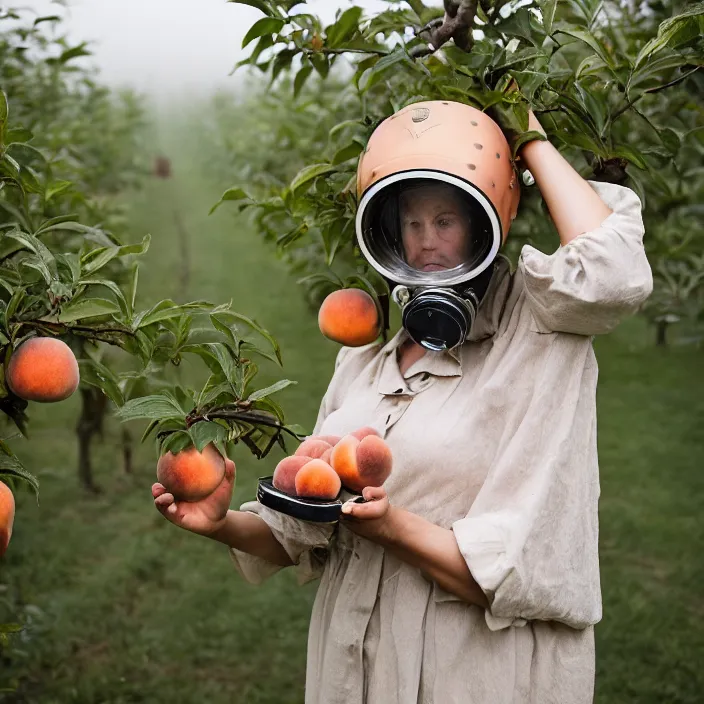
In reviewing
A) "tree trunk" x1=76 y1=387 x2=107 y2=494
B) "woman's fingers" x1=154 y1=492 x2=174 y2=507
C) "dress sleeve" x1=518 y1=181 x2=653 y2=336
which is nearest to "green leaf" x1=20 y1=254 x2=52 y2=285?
"woman's fingers" x1=154 y1=492 x2=174 y2=507

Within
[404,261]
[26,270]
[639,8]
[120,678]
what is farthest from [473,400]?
[120,678]

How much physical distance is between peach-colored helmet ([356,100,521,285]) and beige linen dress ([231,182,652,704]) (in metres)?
0.10

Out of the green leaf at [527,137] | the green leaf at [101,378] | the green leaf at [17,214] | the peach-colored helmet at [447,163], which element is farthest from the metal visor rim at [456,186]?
the green leaf at [17,214]

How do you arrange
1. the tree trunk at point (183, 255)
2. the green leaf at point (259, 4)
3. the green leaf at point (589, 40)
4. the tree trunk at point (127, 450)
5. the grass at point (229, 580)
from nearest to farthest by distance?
1. the green leaf at point (589, 40)
2. the green leaf at point (259, 4)
3. the grass at point (229, 580)
4. the tree trunk at point (127, 450)
5. the tree trunk at point (183, 255)

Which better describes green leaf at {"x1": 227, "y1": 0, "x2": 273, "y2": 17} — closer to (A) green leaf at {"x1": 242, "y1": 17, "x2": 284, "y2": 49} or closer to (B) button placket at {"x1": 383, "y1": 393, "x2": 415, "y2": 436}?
(A) green leaf at {"x1": 242, "y1": 17, "x2": 284, "y2": 49}

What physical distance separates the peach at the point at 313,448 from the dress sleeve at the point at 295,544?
20 cm

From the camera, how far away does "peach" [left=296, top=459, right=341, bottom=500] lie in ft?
4.29

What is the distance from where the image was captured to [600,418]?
242 inches

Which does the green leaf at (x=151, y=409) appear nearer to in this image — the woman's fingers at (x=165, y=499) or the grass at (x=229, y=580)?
the woman's fingers at (x=165, y=499)

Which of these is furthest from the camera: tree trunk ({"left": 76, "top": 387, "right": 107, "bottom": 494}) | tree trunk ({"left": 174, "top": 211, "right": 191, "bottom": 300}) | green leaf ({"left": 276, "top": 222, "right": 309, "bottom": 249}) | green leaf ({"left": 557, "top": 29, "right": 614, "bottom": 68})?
tree trunk ({"left": 174, "top": 211, "right": 191, "bottom": 300})

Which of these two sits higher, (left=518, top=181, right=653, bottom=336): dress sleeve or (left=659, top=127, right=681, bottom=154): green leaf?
(left=659, top=127, right=681, bottom=154): green leaf

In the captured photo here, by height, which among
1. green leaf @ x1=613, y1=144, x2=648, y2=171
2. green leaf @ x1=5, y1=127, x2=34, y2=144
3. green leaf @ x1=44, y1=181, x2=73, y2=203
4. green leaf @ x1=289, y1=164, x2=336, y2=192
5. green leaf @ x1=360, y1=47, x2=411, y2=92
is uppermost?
green leaf @ x1=360, y1=47, x2=411, y2=92

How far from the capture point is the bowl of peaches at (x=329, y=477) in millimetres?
1304

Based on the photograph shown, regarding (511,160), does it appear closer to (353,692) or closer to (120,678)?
(353,692)
